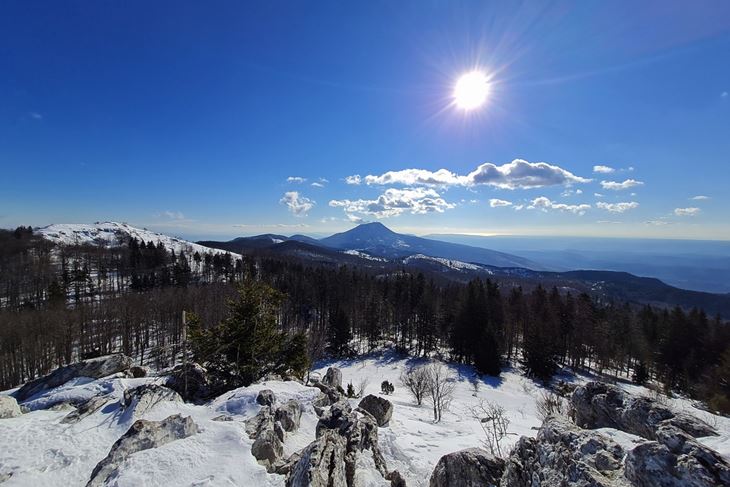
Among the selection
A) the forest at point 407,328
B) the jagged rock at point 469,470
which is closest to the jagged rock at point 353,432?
the jagged rock at point 469,470

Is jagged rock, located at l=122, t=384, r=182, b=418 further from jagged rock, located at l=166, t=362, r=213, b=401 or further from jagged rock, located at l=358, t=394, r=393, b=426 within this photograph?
jagged rock, located at l=358, t=394, r=393, b=426

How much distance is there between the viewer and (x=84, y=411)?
14.8 metres

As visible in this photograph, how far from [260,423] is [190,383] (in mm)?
10823

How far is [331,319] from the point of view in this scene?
2662 inches

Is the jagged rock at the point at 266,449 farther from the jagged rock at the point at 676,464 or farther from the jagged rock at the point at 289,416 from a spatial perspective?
the jagged rock at the point at 676,464

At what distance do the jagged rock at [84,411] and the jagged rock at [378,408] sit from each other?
1293cm

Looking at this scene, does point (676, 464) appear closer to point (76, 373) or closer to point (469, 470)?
point (469, 470)

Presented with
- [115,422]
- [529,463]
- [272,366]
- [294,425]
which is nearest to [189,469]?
[294,425]

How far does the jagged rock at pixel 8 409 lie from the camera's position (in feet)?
48.5

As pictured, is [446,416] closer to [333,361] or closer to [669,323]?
[333,361]

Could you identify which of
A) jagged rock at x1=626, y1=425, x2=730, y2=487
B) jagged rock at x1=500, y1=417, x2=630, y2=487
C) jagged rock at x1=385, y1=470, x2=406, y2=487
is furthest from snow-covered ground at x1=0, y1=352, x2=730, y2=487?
jagged rock at x1=626, y1=425, x2=730, y2=487

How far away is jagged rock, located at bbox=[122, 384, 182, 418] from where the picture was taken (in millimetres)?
14320

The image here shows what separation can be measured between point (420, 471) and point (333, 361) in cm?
4966

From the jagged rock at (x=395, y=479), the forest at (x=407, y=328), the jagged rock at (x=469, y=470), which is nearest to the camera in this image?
the jagged rock at (x=469, y=470)
